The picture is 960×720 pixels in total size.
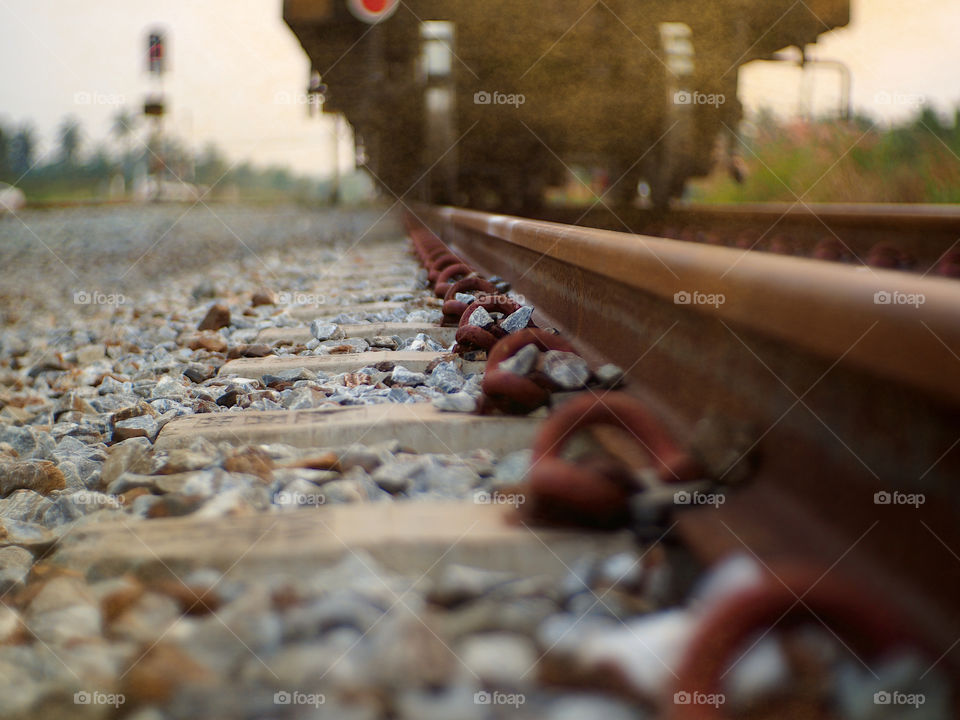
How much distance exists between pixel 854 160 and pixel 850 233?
154 inches

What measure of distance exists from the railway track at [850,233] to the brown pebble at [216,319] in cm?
262

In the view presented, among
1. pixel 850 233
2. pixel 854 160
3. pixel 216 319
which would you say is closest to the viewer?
pixel 216 319

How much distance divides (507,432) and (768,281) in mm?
759

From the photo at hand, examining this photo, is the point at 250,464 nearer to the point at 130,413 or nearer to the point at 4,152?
the point at 130,413

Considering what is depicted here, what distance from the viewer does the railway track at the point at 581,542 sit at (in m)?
0.93

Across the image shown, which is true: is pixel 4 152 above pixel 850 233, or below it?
below

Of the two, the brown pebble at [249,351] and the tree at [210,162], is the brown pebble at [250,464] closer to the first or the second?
the brown pebble at [249,351]

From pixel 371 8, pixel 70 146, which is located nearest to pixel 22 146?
pixel 70 146

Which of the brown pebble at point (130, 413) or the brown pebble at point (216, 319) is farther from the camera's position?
the brown pebble at point (216, 319)

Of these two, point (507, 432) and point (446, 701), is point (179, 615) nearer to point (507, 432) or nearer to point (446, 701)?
point (446, 701)

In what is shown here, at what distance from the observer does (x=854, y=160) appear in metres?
7.68

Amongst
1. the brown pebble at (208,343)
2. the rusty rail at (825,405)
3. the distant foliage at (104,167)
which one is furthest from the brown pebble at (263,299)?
the distant foliage at (104,167)

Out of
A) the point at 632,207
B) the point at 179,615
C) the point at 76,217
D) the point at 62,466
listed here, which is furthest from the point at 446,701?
the point at 76,217

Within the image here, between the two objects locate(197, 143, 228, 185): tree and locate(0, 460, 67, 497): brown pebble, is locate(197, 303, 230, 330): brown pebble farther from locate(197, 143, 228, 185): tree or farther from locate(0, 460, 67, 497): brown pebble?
locate(197, 143, 228, 185): tree
